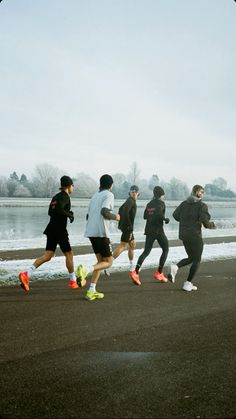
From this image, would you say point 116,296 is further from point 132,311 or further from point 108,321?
point 108,321

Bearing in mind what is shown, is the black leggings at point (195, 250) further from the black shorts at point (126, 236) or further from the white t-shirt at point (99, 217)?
the white t-shirt at point (99, 217)

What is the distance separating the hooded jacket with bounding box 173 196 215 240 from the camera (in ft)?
25.7

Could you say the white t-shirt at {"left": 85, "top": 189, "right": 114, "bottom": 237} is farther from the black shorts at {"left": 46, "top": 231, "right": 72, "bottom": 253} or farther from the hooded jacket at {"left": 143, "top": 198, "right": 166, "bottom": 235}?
the hooded jacket at {"left": 143, "top": 198, "right": 166, "bottom": 235}

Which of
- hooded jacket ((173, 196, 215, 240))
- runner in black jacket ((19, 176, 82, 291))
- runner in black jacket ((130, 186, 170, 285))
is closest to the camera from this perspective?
runner in black jacket ((19, 176, 82, 291))

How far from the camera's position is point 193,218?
794cm

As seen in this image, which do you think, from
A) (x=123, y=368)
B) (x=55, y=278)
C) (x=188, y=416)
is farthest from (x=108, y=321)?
(x=55, y=278)

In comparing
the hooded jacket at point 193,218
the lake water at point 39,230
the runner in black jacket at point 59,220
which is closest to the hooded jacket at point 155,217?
the hooded jacket at point 193,218

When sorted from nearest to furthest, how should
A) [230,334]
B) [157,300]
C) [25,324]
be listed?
[230,334] < [25,324] < [157,300]

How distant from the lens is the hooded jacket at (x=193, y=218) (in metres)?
7.84

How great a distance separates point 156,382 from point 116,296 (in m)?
3.67

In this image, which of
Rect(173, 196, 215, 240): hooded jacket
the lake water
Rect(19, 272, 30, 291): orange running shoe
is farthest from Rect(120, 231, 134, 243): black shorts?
the lake water

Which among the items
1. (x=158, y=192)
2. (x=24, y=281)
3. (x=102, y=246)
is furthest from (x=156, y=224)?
(x=24, y=281)

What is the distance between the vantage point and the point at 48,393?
135 inches

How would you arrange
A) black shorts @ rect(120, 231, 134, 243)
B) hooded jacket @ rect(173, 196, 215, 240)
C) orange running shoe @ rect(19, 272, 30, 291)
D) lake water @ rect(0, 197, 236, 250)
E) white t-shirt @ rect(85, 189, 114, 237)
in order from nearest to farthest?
white t-shirt @ rect(85, 189, 114, 237) < orange running shoe @ rect(19, 272, 30, 291) < hooded jacket @ rect(173, 196, 215, 240) < black shorts @ rect(120, 231, 134, 243) < lake water @ rect(0, 197, 236, 250)
